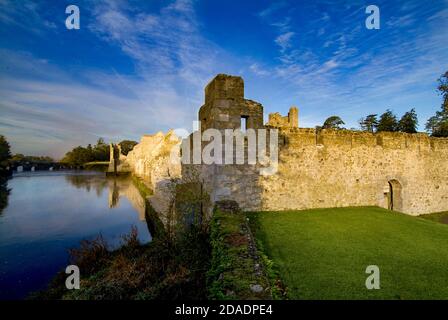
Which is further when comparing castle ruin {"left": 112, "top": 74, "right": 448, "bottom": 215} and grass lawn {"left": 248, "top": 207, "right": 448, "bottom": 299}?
castle ruin {"left": 112, "top": 74, "right": 448, "bottom": 215}

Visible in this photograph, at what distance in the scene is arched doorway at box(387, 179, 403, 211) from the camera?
12570 millimetres

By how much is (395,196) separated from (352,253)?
29.7ft

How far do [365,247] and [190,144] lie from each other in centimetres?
736

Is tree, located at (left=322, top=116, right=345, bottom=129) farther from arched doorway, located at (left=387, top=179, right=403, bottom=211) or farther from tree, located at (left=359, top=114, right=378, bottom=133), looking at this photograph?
arched doorway, located at (left=387, top=179, right=403, bottom=211)

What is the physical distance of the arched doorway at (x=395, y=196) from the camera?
495 inches

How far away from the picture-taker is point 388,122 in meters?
21.5

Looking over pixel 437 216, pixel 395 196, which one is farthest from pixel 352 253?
pixel 437 216

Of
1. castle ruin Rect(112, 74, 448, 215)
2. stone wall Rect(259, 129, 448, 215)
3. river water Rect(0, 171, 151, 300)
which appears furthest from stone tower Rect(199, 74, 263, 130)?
river water Rect(0, 171, 151, 300)

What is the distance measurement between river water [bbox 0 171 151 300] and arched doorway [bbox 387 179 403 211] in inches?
509

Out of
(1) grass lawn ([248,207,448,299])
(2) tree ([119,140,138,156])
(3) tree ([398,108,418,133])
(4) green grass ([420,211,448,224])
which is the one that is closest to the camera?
(1) grass lawn ([248,207,448,299])

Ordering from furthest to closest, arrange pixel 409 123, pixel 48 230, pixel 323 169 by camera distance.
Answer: pixel 409 123
pixel 48 230
pixel 323 169

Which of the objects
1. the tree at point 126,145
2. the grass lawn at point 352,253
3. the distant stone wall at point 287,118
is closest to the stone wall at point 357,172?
the grass lawn at point 352,253

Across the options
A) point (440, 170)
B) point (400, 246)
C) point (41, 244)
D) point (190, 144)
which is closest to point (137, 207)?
point (41, 244)

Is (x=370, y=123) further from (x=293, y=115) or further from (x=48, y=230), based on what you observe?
(x=48, y=230)
